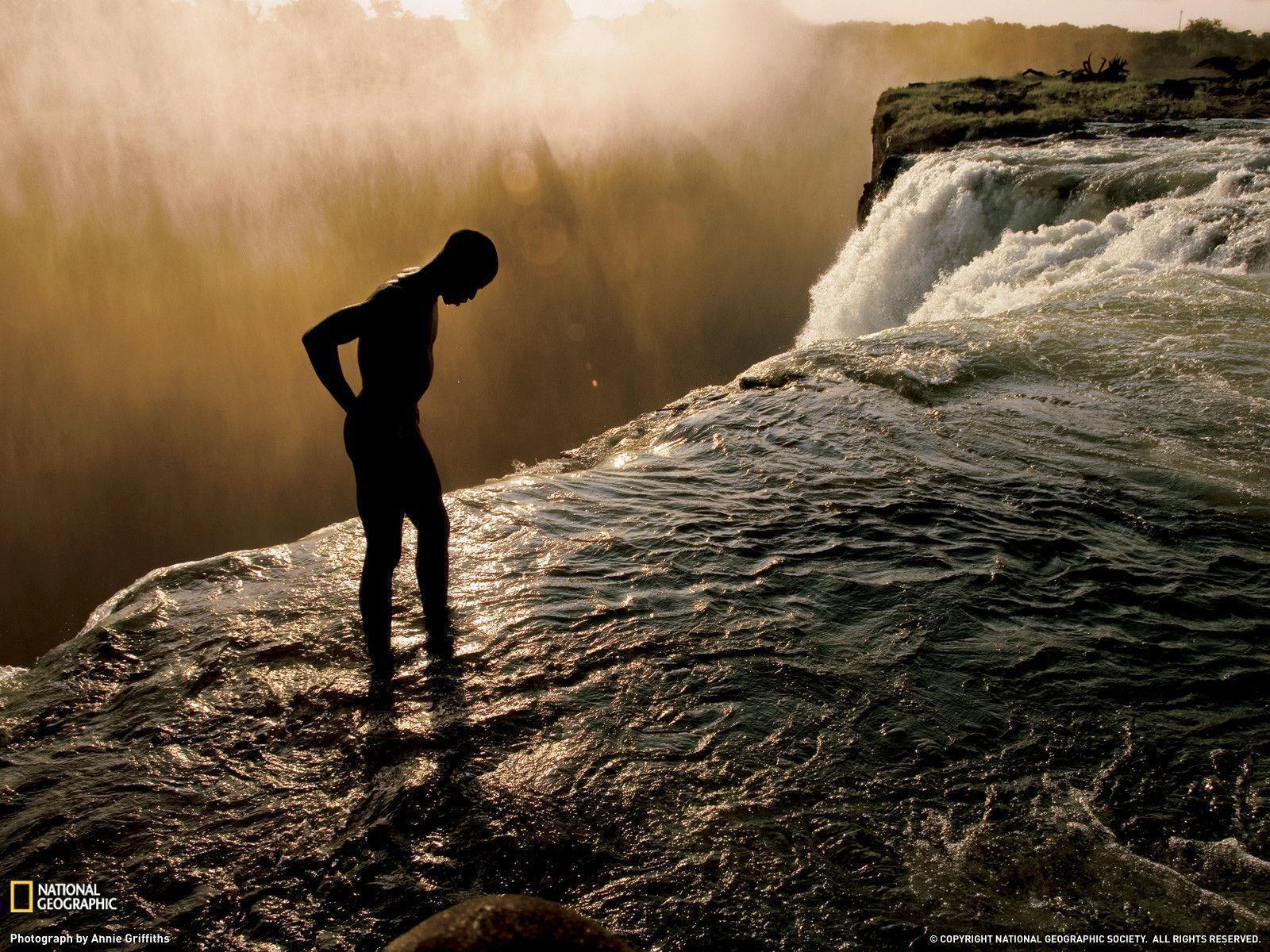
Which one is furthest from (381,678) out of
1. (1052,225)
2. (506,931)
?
(1052,225)

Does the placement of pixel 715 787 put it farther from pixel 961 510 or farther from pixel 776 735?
pixel 961 510

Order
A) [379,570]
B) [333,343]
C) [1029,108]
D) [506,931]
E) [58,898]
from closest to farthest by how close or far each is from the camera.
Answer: [506,931]
[58,898]
[333,343]
[379,570]
[1029,108]

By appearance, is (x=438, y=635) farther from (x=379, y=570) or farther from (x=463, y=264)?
(x=463, y=264)

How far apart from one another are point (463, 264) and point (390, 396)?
Result: 0.70m

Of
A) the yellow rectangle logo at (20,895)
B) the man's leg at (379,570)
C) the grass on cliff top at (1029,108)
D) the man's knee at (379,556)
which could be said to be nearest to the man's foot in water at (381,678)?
the man's leg at (379,570)

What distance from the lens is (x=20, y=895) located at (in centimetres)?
280

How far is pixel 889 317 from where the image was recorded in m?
18.8

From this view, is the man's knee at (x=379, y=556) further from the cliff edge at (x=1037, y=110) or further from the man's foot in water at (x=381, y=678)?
the cliff edge at (x=1037, y=110)

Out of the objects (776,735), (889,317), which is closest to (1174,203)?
(889,317)

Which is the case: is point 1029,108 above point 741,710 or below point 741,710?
above

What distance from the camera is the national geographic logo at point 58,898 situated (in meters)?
2.74

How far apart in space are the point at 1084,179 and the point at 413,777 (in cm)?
1601

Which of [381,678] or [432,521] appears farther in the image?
[432,521]

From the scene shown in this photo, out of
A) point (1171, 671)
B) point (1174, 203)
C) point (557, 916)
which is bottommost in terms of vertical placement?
point (1171, 671)
